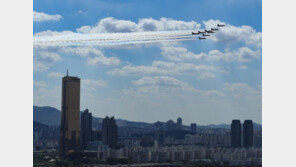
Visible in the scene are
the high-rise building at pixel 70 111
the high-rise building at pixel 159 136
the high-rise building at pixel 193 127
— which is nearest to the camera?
the high-rise building at pixel 193 127

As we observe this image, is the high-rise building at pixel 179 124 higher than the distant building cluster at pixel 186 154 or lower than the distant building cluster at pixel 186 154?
higher

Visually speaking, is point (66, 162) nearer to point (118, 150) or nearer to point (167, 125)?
point (118, 150)

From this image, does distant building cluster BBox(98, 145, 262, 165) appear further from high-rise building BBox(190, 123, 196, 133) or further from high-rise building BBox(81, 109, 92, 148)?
high-rise building BBox(81, 109, 92, 148)

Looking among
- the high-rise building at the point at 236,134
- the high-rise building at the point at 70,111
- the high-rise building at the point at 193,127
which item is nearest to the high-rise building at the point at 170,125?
the high-rise building at the point at 193,127

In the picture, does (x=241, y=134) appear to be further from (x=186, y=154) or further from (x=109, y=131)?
(x=109, y=131)

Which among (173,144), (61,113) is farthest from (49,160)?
(173,144)

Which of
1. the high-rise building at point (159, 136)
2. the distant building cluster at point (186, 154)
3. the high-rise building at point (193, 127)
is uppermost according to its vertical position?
the high-rise building at point (193, 127)

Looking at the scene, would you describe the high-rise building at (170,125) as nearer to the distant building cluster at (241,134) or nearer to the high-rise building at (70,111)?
the distant building cluster at (241,134)
